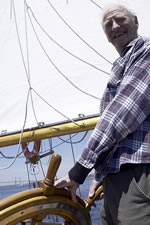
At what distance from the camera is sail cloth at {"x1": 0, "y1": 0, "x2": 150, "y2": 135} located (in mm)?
2555

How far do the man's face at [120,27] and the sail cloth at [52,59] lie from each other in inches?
53.3

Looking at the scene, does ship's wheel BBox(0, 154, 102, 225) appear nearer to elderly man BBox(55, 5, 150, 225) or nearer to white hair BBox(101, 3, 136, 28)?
elderly man BBox(55, 5, 150, 225)

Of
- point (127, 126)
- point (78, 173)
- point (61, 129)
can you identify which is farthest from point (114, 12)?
point (61, 129)

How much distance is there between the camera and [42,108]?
2592mm

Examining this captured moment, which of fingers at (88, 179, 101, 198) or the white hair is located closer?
the white hair

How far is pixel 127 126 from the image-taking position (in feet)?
2.72

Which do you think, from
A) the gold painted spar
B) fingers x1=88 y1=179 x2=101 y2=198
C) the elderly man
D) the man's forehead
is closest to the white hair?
the man's forehead

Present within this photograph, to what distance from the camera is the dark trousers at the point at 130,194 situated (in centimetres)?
82

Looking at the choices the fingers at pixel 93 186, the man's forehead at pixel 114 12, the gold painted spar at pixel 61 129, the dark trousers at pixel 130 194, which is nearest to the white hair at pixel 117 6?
the man's forehead at pixel 114 12

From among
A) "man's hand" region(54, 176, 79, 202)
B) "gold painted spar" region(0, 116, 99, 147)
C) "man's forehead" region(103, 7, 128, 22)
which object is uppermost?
"gold painted spar" region(0, 116, 99, 147)

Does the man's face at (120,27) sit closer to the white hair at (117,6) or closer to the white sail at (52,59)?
the white hair at (117,6)

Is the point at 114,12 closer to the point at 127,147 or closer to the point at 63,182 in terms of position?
the point at 127,147

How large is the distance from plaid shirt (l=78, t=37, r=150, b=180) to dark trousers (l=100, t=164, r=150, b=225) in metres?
0.03

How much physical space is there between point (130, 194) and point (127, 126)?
0.21 metres
